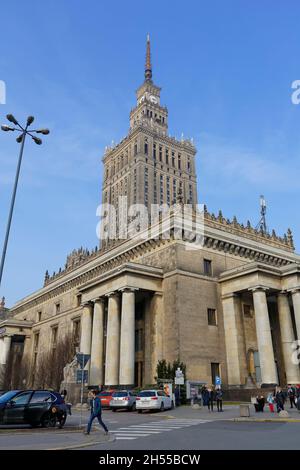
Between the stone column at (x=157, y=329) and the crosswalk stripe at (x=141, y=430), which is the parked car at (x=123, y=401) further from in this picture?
the crosswalk stripe at (x=141, y=430)

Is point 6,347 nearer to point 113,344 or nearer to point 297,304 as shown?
point 113,344

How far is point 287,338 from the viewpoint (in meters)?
38.2

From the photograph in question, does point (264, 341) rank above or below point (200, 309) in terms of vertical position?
below

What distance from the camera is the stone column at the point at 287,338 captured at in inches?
1471

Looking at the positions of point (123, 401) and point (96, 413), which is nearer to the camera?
point (96, 413)

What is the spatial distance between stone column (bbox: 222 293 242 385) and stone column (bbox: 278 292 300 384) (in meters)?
4.27

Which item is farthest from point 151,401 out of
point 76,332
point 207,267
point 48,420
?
point 76,332

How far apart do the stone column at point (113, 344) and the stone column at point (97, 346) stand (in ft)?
8.88

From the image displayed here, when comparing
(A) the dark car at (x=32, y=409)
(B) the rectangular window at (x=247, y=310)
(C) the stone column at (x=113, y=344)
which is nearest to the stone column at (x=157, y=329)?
(C) the stone column at (x=113, y=344)

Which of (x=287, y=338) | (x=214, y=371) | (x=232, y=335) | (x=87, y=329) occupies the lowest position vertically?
(x=214, y=371)

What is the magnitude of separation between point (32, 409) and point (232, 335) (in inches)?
1019

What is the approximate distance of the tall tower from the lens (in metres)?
114

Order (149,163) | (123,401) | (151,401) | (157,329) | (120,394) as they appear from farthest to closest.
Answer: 1. (149,163)
2. (157,329)
3. (120,394)
4. (123,401)
5. (151,401)

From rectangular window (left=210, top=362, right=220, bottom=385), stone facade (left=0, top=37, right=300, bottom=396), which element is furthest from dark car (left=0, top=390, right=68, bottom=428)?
rectangular window (left=210, top=362, right=220, bottom=385)
